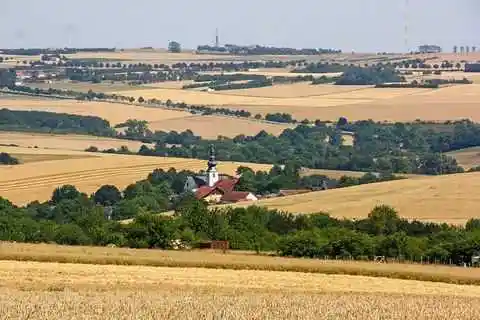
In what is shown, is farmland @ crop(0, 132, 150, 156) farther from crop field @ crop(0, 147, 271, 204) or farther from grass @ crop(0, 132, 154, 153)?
crop field @ crop(0, 147, 271, 204)

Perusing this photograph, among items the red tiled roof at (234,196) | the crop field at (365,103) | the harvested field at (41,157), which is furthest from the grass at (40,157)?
the crop field at (365,103)

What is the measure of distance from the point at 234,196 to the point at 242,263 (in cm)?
4960

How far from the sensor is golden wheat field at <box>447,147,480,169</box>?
114m

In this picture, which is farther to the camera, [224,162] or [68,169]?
[224,162]

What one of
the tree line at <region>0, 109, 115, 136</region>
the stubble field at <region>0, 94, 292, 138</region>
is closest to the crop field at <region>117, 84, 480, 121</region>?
the stubble field at <region>0, 94, 292, 138</region>

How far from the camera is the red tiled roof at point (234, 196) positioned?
88.9 metres

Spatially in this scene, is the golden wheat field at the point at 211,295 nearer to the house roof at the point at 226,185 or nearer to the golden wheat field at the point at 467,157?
the house roof at the point at 226,185

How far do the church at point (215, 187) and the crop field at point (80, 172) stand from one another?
4.63 metres

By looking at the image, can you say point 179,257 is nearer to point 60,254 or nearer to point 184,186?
point 60,254

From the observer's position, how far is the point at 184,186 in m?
97.2

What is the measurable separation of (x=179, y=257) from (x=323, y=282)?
8.82m

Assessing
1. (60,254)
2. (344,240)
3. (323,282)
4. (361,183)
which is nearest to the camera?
(323,282)

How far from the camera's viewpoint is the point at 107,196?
87.5 m

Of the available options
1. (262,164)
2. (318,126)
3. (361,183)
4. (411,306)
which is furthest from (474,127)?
(411,306)
